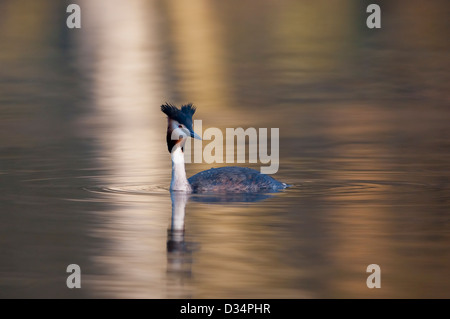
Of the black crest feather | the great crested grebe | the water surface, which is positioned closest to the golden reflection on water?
the water surface

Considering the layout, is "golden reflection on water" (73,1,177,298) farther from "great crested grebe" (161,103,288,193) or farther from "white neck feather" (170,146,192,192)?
"great crested grebe" (161,103,288,193)

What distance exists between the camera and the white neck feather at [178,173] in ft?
54.1

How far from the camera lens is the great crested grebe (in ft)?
54.2

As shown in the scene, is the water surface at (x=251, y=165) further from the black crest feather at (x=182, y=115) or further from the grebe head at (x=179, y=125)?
the black crest feather at (x=182, y=115)

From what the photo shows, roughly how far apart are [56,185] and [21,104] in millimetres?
12874

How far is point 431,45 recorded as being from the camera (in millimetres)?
45188

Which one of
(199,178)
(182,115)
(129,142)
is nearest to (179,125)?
(182,115)

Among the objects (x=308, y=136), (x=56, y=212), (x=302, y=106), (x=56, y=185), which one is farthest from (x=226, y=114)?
(x=56, y=212)

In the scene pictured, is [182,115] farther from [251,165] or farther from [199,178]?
[251,165]

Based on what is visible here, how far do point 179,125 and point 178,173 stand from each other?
0.71m

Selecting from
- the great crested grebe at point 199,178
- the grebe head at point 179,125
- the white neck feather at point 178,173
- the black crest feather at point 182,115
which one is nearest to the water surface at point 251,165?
the white neck feather at point 178,173
